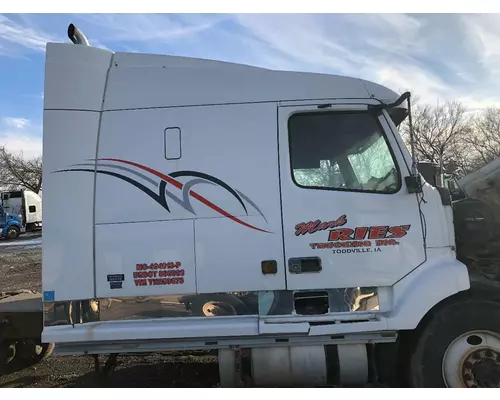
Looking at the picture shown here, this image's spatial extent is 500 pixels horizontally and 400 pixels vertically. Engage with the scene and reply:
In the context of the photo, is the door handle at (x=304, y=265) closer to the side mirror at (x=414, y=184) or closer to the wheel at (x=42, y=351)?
the side mirror at (x=414, y=184)

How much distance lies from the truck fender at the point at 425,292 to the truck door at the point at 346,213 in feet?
0.47

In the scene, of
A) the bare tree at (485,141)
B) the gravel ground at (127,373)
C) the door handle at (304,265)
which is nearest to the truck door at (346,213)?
the door handle at (304,265)

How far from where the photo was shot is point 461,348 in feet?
11.5

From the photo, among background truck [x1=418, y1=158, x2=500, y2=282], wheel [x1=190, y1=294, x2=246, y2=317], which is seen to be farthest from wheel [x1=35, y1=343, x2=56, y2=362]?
background truck [x1=418, y1=158, x2=500, y2=282]

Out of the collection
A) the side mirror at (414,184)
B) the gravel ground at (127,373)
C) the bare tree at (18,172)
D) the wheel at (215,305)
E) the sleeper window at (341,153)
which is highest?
the bare tree at (18,172)

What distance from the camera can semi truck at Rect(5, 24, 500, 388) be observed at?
11.5 ft

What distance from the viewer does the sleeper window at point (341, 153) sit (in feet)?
11.9

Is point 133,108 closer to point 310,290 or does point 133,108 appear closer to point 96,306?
point 96,306

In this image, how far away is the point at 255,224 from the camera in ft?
11.6

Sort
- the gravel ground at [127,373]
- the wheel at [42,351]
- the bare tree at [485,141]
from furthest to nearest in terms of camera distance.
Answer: the bare tree at [485,141]
the wheel at [42,351]
the gravel ground at [127,373]

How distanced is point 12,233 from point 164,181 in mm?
27912

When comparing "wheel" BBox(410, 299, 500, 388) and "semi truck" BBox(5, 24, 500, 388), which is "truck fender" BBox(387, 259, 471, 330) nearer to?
"semi truck" BBox(5, 24, 500, 388)

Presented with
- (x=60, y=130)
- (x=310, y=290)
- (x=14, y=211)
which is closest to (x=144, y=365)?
(x=310, y=290)

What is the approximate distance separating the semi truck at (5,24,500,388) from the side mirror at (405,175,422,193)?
16 millimetres
